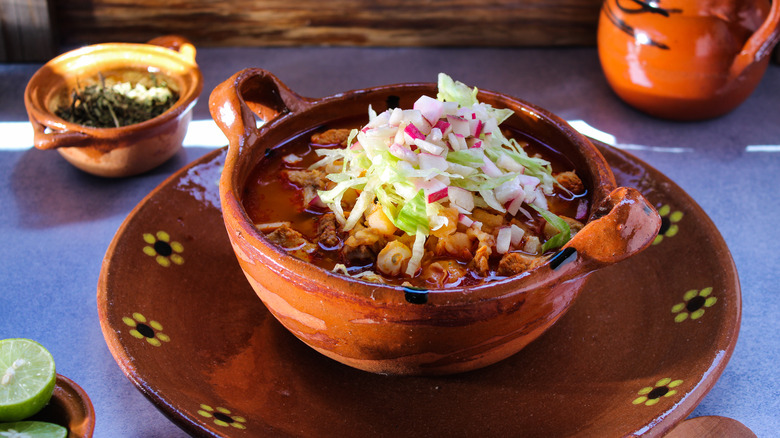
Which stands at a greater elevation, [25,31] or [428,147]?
[428,147]

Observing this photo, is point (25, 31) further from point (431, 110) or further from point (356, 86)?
point (431, 110)

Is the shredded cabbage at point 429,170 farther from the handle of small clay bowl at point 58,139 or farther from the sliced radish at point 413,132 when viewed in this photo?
the handle of small clay bowl at point 58,139

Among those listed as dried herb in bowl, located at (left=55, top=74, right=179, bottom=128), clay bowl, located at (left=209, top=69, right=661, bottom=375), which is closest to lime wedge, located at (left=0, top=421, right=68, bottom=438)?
clay bowl, located at (left=209, top=69, right=661, bottom=375)

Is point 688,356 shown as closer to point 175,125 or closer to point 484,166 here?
point 484,166

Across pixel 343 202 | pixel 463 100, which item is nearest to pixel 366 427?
pixel 343 202

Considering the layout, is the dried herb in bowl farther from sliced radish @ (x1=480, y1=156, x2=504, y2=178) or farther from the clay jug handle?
the clay jug handle

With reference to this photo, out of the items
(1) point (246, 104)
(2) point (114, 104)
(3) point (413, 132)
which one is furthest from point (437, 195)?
(2) point (114, 104)
